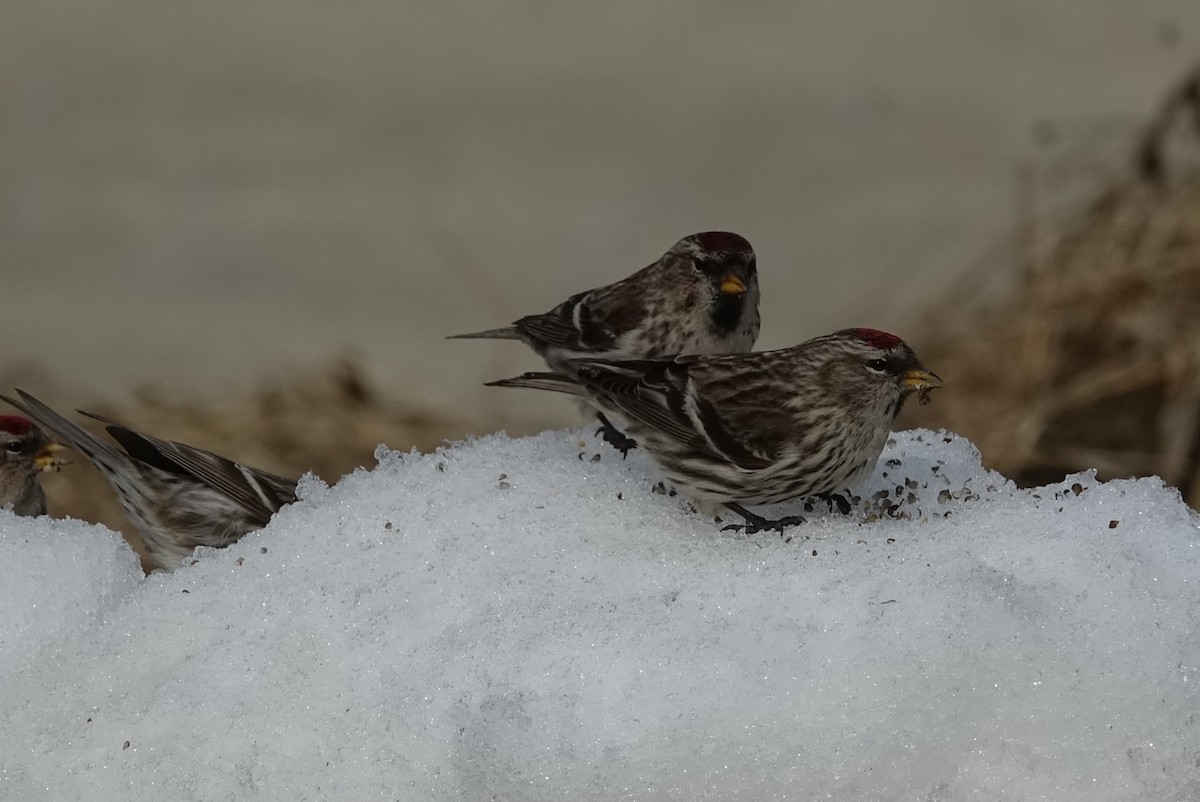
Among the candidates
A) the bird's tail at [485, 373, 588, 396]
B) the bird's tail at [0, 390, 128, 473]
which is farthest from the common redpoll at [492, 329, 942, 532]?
the bird's tail at [0, 390, 128, 473]

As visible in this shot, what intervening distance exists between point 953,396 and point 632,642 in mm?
3372

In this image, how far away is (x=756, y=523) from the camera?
2854mm

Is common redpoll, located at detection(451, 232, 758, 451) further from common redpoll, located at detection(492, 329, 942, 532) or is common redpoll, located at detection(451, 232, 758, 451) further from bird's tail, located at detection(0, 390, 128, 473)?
bird's tail, located at detection(0, 390, 128, 473)

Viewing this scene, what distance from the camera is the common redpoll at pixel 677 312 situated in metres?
3.60

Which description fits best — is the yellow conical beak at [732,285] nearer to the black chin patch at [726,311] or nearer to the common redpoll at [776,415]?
the black chin patch at [726,311]

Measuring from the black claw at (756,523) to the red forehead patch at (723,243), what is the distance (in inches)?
33.9

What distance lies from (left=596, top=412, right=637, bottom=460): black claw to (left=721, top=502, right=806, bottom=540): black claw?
0.37 metres

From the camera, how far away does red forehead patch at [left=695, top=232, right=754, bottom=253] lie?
3629 mm

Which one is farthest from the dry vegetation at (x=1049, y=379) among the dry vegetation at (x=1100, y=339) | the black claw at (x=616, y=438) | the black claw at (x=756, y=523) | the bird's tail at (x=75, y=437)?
the black claw at (x=756, y=523)

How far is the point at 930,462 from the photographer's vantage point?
10.3ft

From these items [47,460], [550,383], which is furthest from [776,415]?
[47,460]

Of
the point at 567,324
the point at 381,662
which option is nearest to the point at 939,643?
the point at 381,662

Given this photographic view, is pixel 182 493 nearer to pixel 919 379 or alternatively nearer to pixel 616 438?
pixel 616 438

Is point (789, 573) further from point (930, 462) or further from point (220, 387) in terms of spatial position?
point (220, 387)
